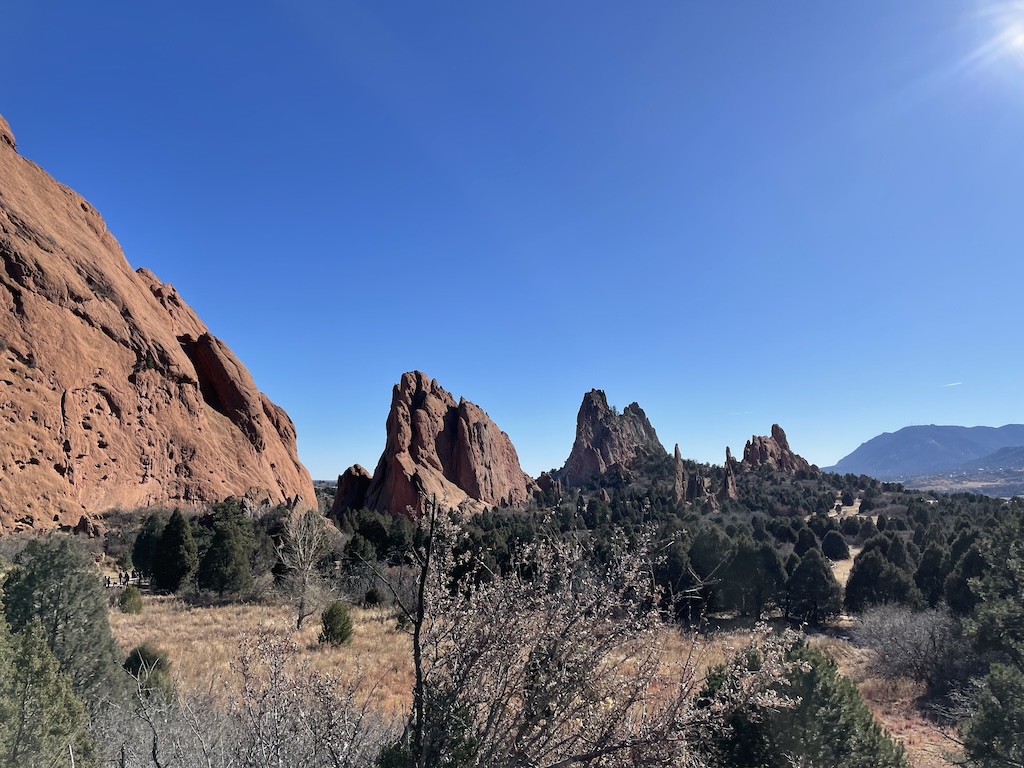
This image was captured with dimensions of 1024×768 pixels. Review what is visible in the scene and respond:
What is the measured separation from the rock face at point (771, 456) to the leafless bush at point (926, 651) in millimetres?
85544

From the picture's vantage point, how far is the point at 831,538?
41781 mm

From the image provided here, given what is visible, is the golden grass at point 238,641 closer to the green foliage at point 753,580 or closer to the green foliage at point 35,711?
the green foliage at point 35,711

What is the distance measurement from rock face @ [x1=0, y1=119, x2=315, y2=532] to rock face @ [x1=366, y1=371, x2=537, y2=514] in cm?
1123

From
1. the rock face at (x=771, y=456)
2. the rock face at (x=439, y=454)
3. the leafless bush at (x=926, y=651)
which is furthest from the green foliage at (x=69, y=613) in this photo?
the rock face at (x=771, y=456)

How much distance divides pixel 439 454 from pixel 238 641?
58.2 metres

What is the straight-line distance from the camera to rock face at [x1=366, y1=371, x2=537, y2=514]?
59.7 meters

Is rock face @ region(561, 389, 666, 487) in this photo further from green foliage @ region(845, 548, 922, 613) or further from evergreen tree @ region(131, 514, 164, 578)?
evergreen tree @ region(131, 514, 164, 578)

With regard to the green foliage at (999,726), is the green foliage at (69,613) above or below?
above

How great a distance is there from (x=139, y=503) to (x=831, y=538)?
2287 inches

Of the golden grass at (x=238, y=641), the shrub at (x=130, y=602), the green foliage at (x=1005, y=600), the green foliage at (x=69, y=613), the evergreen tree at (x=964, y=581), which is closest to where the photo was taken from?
the green foliage at (x=69, y=613)

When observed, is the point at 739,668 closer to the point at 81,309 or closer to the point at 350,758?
the point at 350,758

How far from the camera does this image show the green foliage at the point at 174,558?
2333cm

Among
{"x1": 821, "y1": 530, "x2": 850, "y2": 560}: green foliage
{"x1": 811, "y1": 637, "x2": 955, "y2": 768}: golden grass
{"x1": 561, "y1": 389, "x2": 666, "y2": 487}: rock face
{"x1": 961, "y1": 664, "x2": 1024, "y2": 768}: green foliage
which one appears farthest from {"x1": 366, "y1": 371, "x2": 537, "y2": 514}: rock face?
{"x1": 961, "y1": 664, "x2": 1024, "y2": 768}: green foliage

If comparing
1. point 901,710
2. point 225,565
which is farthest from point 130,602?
point 901,710
